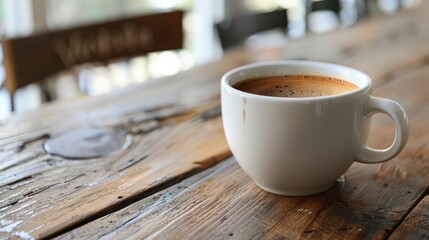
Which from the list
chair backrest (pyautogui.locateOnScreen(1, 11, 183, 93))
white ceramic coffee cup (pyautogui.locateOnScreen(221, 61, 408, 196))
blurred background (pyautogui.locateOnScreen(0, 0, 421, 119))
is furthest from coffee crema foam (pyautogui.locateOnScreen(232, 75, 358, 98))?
chair backrest (pyautogui.locateOnScreen(1, 11, 183, 93))

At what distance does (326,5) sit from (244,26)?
0.52m

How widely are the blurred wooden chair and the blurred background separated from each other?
0.03 metres

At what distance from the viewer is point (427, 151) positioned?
2.05 ft

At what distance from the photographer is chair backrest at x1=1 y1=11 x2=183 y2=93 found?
0.92 meters

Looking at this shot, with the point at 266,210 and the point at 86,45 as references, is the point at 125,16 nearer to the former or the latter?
the point at 86,45

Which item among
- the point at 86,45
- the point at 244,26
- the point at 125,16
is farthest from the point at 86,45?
the point at 244,26

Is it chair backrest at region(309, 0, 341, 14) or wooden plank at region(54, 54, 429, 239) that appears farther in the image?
chair backrest at region(309, 0, 341, 14)

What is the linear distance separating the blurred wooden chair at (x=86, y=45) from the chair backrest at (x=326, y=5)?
0.65 m

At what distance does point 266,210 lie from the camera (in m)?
0.48

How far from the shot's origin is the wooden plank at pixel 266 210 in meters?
0.44

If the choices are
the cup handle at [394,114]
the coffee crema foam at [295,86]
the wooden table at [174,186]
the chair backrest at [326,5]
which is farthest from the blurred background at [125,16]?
the cup handle at [394,114]

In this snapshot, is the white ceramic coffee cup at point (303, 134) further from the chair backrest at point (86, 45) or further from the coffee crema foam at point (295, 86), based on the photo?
the chair backrest at point (86, 45)

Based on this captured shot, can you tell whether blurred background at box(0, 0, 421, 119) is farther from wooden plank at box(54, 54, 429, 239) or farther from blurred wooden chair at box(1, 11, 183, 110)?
wooden plank at box(54, 54, 429, 239)

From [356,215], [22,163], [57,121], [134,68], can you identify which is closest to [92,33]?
[57,121]
